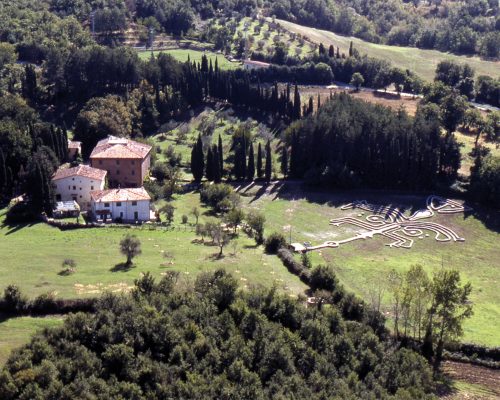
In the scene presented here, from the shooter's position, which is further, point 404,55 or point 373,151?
point 404,55

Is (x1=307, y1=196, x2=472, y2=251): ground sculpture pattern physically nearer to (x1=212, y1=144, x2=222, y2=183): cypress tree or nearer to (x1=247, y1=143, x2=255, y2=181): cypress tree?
(x1=247, y1=143, x2=255, y2=181): cypress tree

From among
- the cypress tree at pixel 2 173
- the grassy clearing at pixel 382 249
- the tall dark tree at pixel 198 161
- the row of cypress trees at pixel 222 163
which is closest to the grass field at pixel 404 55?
the row of cypress trees at pixel 222 163

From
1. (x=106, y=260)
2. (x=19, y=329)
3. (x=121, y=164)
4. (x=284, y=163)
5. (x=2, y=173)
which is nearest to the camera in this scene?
(x=19, y=329)

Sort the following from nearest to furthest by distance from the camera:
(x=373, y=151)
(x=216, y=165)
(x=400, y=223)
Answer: (x=400, y=223) < (x=216, y=165) < (x=373, y=151)

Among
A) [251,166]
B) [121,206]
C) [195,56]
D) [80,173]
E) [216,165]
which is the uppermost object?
[195,56]

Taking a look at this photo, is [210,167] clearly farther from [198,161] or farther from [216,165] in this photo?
[198,161]

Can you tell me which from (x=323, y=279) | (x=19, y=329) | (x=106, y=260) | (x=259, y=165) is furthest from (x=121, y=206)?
(x=19, y=329)

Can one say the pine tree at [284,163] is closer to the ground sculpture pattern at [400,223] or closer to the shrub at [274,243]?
the ground sculpture pattern at [400,223]
